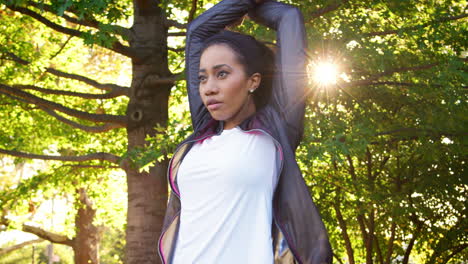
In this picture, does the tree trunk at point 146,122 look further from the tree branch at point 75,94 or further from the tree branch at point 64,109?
the tree branch at point 75,94

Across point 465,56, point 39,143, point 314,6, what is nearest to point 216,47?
point 314,6

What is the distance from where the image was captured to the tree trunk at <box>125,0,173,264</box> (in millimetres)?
8656

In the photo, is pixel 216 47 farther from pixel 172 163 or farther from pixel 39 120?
pixel 39 120

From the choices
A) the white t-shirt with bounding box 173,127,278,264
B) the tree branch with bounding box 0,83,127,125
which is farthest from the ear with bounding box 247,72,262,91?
the tree branch with bounding box 0,83,127,125

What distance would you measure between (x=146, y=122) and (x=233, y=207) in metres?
7.13

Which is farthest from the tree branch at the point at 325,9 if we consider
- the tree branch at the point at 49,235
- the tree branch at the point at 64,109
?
the tree branch at the point at 49,235

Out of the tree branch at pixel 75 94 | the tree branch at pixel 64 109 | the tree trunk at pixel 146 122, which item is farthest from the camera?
the tree branch at pixel 75 94

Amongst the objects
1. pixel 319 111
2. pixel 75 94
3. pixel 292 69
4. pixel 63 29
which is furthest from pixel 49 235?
pixel 292 69

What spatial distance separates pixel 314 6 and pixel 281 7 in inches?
229

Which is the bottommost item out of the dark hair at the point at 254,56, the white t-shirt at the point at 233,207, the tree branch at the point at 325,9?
the white t-shirt at the point at 233,207

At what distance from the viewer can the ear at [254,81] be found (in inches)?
91.8

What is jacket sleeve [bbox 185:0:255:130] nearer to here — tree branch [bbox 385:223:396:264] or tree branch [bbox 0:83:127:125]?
tree branch [bbox 0:83:127:125]

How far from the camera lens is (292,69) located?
7.40 ft

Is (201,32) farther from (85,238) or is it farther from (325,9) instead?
(85,238)
